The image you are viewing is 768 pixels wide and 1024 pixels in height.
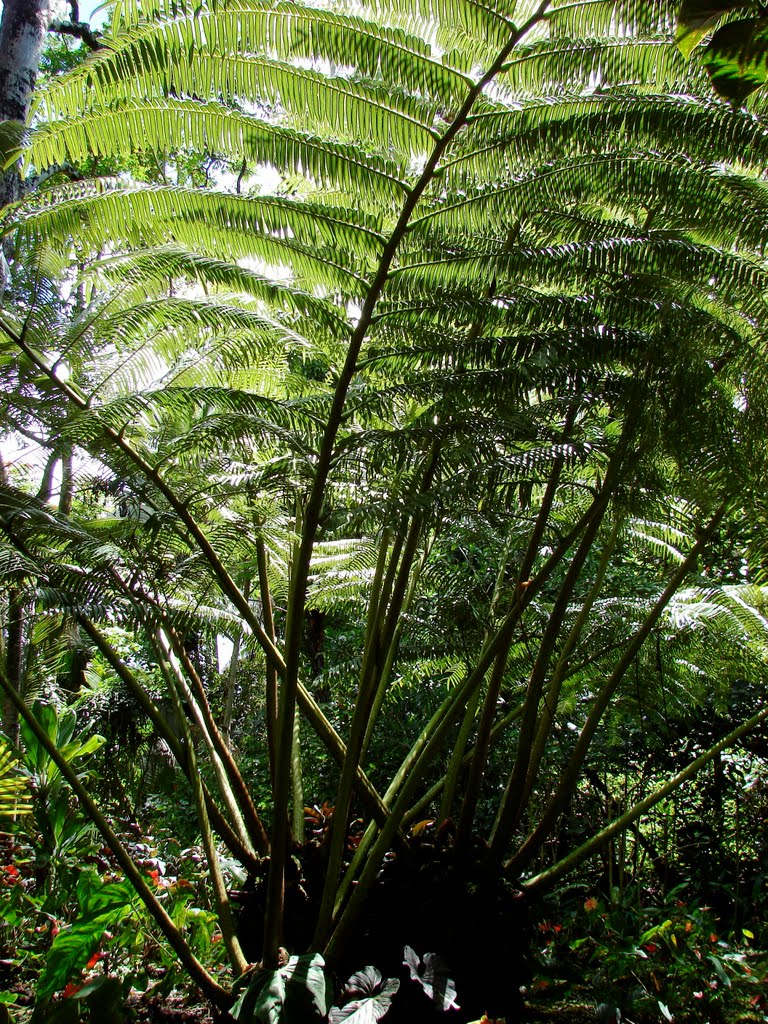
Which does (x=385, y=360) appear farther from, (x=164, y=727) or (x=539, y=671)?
(x=164, y=727)

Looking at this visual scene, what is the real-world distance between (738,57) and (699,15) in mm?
51

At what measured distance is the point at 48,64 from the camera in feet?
24.2

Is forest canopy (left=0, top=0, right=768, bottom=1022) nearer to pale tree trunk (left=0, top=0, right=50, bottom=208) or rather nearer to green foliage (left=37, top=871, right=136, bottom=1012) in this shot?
green foliage (left=37, top=871, right=136, bottom=1012)

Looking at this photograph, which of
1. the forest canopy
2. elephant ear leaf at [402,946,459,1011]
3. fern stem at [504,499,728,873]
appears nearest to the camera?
the forest canopy

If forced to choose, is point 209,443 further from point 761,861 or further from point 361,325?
point 761,861

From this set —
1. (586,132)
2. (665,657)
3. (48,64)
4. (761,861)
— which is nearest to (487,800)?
(761,861)

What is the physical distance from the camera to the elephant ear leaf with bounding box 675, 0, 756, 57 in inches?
24.0

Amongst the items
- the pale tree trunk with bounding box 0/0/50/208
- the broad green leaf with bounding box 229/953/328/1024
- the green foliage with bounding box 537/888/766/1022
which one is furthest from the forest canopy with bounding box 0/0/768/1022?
the pale tree trunk with bounding box 0/0/50/208

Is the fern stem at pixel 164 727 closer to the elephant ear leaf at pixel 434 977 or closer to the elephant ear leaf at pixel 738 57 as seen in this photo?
the elephant ear leaf at pixel 434 977

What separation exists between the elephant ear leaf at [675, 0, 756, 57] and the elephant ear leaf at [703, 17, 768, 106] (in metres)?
0.01

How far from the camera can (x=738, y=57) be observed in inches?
24.3

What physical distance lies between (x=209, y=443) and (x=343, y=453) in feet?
1.04

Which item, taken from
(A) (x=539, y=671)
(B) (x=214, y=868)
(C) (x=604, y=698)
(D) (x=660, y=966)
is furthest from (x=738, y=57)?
(D) (x=660, y=966)

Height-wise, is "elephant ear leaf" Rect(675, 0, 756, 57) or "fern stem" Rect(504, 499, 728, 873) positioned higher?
"elephant ear leaf" Rect(675, 0, 756, 57)
